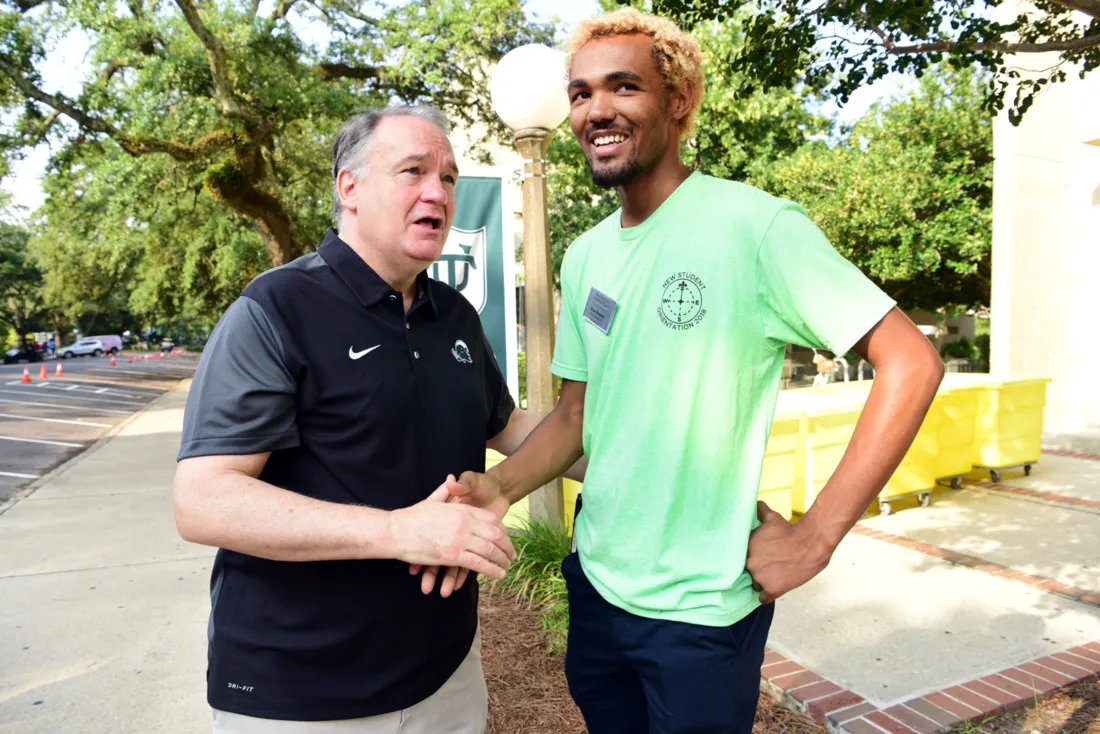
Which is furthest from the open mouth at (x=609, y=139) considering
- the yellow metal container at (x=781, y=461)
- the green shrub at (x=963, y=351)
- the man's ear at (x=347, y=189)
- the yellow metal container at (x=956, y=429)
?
the green shrub at (x=963, y=351)

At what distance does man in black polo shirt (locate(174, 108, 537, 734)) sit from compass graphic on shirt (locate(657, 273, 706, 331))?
59cm

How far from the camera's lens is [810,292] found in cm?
152

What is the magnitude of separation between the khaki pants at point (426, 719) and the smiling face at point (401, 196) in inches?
42.8

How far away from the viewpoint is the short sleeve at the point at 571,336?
1.97 metres

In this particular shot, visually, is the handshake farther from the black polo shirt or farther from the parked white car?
the parked white car

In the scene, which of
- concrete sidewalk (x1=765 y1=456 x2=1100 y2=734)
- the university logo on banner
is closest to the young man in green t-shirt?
concrete sidewalk (x1=765 y1=456 x2=1100 y2=734)

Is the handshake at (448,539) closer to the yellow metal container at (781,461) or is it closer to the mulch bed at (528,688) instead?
the mulch bed at (528,688)

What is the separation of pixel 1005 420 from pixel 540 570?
5.69m

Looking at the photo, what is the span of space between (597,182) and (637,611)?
0.99 m

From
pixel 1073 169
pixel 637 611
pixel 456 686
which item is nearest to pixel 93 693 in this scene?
pixel 456 686

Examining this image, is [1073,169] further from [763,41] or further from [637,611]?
[637,611]

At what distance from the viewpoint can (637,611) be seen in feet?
5.54

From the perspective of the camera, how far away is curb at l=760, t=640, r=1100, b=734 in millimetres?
3172

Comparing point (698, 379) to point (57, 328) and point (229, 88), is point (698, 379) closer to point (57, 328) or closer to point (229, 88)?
point (229, 88)
